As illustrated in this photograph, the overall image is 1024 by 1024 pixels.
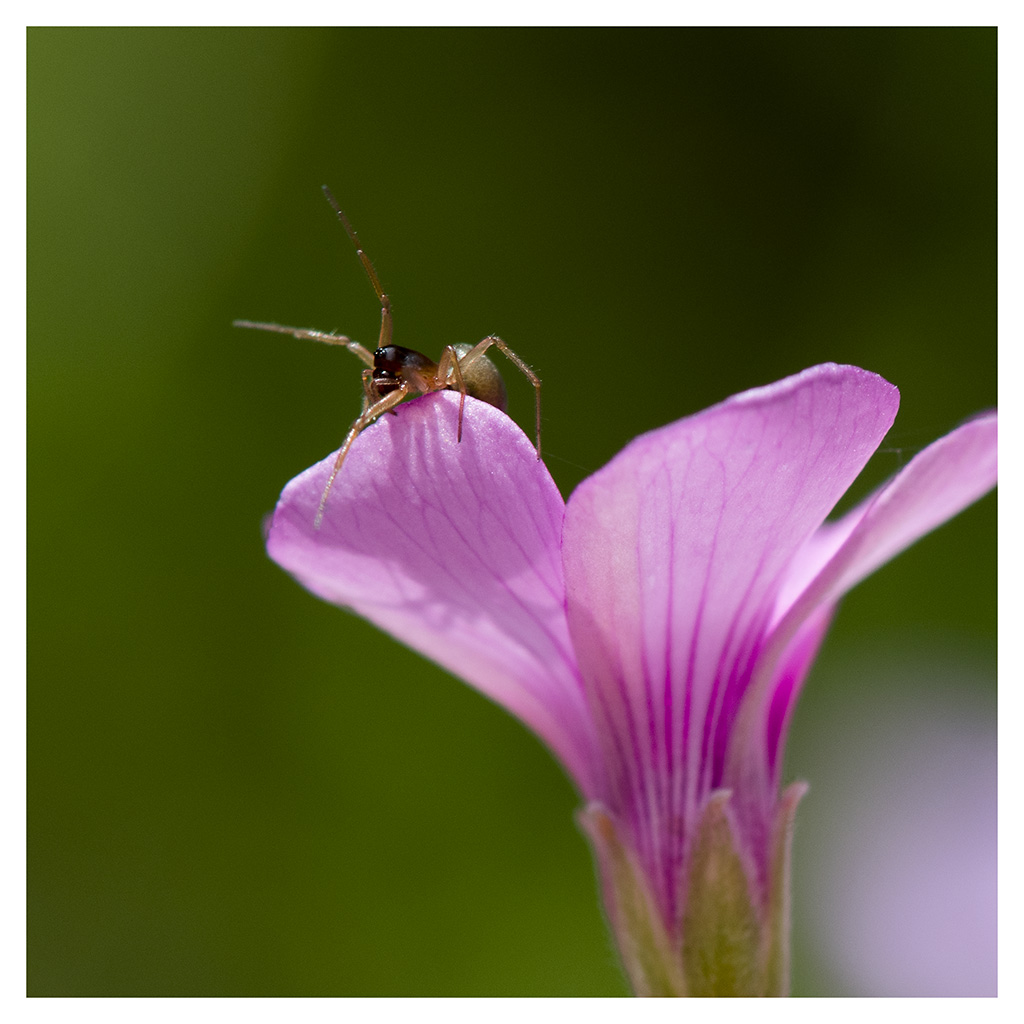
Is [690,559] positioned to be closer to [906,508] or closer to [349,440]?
[906,508]

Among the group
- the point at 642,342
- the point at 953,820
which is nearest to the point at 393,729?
the point at 642,342

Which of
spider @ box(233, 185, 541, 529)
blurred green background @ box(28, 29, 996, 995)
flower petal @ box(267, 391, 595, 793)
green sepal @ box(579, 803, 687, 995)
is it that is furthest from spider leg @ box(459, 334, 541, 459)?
blurred green background @ box(28, 29, 996, 995)

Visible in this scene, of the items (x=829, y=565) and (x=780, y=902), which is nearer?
(x=829, y=565)

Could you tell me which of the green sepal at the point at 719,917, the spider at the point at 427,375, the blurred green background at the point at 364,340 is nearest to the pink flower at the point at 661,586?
the green sepal at the point at 719,917

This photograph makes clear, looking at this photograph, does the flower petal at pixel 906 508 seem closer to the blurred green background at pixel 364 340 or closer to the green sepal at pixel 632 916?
the green sepal at pixel 632 916

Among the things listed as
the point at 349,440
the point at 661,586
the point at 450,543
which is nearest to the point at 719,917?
the point at 661,586

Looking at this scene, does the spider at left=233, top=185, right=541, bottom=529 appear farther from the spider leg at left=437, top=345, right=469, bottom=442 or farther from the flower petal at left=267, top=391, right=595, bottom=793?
the flower petal at left=267, top=391, right=595, bottom=793

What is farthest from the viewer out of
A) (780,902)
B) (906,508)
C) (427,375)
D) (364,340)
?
(364,340)

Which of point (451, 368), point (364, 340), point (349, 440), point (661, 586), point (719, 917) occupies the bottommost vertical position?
point (719, 917)

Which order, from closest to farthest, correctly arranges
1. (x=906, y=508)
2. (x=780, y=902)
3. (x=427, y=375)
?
(x=906, y=508) < (x=780, y=902) < (x=427, y=375)
